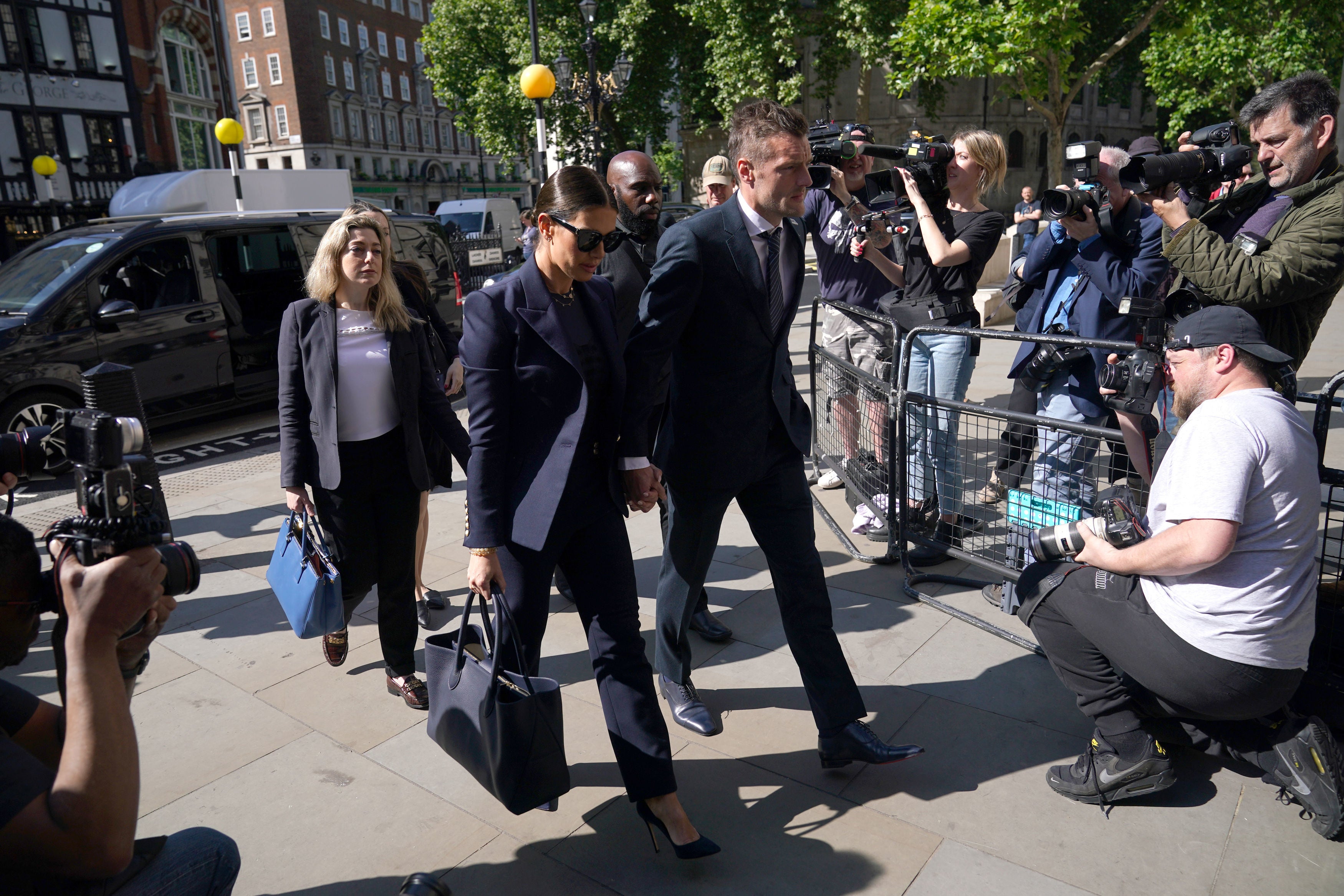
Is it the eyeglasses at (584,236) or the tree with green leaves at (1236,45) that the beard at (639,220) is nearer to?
the eyeglasses at (584,236)

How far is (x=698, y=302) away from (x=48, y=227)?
3749 centimetres

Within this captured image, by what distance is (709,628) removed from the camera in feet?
12.9

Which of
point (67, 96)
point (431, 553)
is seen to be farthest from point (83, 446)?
point (67, 96)

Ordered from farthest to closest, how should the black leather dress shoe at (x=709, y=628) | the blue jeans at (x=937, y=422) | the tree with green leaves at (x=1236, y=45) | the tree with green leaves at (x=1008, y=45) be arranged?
the tree with green leaves at (x=1236, y=45), the tree with green leaves at (x=1008, y=45), the blue jeans at (x=937, y=422), the black leather dress shoe at (x=709, y=628)

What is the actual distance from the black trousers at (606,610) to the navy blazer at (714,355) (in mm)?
243

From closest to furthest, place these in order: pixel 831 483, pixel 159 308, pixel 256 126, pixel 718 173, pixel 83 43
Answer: pixel 718 173, pixel 831 483, pixel 159 308, pixel 83 43, pixel 256 126

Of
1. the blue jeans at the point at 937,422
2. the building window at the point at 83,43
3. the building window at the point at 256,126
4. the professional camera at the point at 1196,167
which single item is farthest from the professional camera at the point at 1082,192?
the building window at the point at 256,126

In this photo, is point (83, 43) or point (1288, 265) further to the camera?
point (83, 43)

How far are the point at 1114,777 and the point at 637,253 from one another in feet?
9.13

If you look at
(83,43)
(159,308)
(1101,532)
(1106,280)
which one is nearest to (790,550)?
(1101,532)

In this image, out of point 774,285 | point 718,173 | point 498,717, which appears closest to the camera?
point 498,717

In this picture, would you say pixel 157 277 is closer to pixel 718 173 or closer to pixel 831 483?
pixel 718 173

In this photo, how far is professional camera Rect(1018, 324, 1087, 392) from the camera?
4.19 meters

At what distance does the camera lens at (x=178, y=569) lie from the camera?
1675 millimetres
